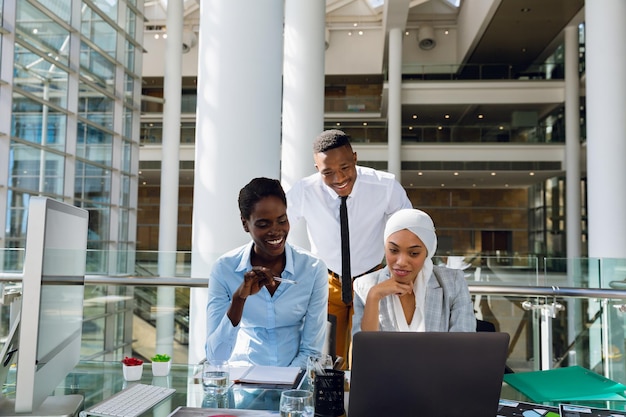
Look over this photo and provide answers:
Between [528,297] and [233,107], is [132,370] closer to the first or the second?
[233,107]

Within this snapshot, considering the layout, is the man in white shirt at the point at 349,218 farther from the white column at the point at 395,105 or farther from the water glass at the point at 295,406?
the white column at the point at 395,105

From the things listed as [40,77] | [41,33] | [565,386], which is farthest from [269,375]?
[41,33]

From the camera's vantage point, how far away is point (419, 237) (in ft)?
6.97

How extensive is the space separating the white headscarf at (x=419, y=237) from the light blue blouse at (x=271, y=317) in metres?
0.34

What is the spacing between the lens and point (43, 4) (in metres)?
9.78

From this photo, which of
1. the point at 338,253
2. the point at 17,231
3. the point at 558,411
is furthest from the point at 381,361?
the point at 17,231

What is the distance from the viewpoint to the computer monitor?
1213mm

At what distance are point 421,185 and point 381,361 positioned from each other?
21015 mm

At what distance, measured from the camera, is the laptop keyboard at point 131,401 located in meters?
1.45

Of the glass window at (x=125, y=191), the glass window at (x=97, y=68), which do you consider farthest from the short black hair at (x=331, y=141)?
the glass window at (x=125, y=191)

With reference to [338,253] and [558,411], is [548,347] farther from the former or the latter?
[558,411]

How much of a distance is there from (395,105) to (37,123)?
10591 millimetres

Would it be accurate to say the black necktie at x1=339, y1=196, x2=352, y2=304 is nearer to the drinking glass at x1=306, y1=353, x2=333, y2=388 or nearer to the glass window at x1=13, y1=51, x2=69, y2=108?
the drinking glass at x1=306, y1=353, x2=333, y2=388

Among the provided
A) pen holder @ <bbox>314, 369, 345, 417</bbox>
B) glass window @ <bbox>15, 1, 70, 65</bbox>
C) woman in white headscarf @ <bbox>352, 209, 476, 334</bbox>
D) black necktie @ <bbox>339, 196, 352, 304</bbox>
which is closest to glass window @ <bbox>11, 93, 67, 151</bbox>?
glass window @ <bbox>15, 1, 70, 65</bbox>
